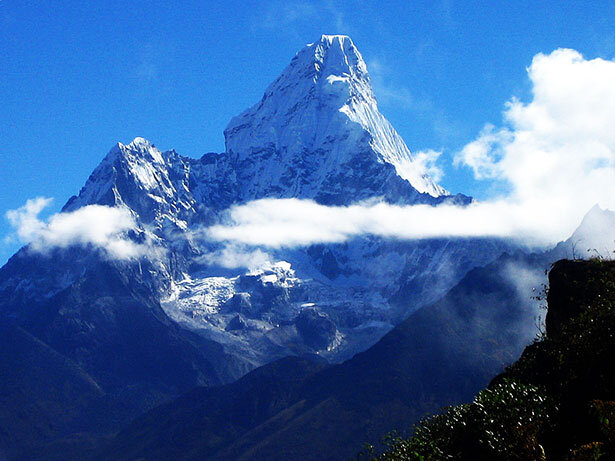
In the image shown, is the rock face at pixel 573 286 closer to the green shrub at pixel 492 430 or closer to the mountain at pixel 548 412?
the mountain at pixel 548 412

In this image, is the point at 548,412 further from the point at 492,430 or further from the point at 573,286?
the point at 573,286

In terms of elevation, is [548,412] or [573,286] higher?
[573,286]

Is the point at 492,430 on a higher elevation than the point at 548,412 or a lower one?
higher

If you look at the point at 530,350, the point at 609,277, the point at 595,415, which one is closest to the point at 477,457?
the point at 595,415

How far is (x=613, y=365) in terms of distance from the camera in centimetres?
6309

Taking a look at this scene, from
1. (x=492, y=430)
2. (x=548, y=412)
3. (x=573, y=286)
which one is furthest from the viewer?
(x=573, y=286)

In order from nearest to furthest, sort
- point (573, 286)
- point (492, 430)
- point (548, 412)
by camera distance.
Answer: point (492, 430), point (548, 412), point (573, 286)

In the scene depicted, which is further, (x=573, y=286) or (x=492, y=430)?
(x=573, y=286)

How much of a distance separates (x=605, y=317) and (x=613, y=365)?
7.20 meters

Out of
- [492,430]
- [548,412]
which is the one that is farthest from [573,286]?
[492,430]

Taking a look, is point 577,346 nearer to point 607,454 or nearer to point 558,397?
point 558,397

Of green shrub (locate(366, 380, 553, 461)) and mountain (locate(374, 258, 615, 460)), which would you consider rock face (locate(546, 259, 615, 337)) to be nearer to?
mountain (locate(374, 258, 615, 460))

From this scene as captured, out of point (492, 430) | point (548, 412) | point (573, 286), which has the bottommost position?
point (548, 412)

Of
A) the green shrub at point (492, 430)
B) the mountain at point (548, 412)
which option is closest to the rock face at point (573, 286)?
the mountain at point (548, 412)
